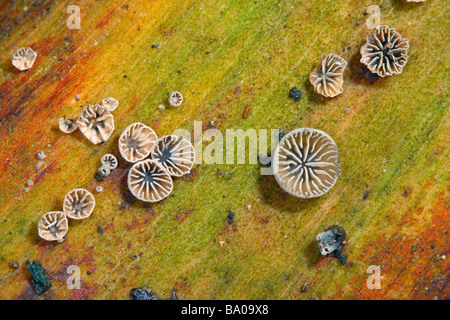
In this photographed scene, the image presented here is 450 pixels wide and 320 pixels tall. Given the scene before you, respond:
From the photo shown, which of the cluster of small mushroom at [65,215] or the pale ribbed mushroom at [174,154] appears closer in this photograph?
the cluster of small mushroom at [65,215]

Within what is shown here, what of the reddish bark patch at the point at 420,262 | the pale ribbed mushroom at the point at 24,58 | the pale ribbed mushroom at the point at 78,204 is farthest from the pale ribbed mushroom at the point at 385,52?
the pale ribbed mushroom at the point at 24,58

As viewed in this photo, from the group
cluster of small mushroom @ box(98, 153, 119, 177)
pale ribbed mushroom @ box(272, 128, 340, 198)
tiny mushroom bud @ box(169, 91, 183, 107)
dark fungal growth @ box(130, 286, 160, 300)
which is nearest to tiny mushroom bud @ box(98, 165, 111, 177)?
cluster of small mushroom @ box(98, 153, 119, 177)

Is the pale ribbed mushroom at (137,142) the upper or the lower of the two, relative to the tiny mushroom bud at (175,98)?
lower

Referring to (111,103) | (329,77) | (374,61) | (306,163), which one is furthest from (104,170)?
(374,61)

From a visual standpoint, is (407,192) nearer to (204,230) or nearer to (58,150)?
(204,230)

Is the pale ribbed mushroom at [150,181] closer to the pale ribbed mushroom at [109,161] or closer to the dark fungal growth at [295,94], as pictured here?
the pale ribbed mushroom at [109,161]

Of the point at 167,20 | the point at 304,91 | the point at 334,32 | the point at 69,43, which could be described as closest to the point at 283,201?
the point at 304,91

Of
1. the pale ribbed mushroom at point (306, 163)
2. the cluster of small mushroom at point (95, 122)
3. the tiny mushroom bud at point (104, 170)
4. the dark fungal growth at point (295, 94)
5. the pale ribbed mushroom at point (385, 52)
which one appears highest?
the pale ribbed mushroom at point (385, 52)
